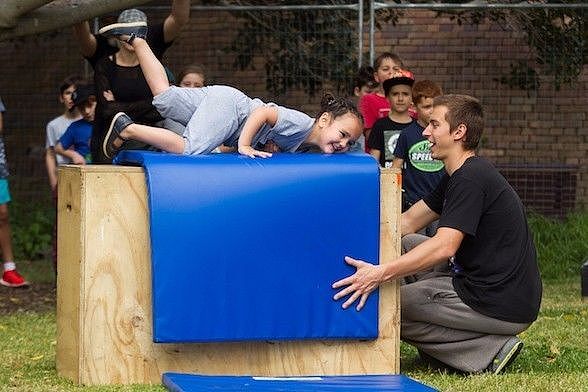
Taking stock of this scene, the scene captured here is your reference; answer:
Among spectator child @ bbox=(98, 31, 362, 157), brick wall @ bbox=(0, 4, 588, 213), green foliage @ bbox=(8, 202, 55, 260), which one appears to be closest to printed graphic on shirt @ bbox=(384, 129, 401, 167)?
brick wall @ bbox=(0, 4, 588, 213)

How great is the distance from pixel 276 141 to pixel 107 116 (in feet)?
7.17

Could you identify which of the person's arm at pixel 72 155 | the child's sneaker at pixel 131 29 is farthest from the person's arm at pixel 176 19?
the person's arm at pixel 72 155

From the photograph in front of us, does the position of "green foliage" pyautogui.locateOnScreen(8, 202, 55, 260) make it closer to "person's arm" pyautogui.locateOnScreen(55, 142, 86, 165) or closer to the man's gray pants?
"person's arm" pyautogui.locateOnScreen(55, 142, 86, 165)

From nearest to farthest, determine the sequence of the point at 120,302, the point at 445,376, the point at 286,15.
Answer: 1. the point at 120,302
2. the point at 445,376
3. the point at 286,15

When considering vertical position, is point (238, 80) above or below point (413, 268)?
above

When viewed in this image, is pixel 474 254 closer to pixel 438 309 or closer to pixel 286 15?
pixel 438 309

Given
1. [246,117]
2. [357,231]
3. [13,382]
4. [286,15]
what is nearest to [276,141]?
[246,117]

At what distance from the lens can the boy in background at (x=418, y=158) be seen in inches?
356

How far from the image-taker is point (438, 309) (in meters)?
6.33

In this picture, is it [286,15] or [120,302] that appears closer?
[120,302]

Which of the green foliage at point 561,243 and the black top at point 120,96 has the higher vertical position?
the black top at point 120,96

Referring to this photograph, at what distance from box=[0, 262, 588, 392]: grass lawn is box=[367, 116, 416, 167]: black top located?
1.51 meters

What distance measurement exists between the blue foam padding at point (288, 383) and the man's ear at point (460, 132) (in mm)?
1158

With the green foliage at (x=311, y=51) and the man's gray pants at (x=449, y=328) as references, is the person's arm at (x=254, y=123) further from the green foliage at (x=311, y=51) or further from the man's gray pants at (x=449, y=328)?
the green foliage at (x=311, y=51)
